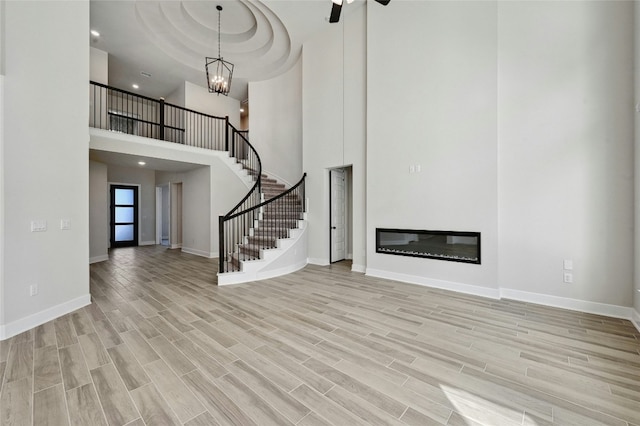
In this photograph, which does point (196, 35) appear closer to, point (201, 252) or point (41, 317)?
point (201, 252)

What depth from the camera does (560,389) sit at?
6.31 feet

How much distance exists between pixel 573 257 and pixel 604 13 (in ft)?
10.0

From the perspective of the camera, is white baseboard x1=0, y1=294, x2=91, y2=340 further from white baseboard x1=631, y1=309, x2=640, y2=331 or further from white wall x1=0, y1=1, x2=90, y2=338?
white baseboard x1=631, y1=309, x2=640, y2=331

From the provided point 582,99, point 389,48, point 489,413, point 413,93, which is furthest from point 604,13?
point 489,413

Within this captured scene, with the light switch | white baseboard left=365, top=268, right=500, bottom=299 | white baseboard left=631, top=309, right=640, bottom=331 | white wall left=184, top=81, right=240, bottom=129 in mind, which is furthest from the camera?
white wall left=184, top=81, right=240, bottom=129

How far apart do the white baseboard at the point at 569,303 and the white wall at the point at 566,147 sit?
64 mm

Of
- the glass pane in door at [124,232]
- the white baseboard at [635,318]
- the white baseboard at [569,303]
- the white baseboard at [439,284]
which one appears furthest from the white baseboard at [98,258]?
the white baseboard at [635,318]

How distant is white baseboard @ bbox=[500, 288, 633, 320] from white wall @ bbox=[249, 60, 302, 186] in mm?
→ 5429

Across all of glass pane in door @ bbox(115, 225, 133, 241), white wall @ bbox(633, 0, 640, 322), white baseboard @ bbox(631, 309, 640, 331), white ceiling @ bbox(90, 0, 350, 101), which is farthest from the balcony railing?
white baseboard @ bbox(631, 309, 640, 331)

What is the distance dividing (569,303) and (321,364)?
11.4ft

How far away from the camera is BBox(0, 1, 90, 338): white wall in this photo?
283 cm

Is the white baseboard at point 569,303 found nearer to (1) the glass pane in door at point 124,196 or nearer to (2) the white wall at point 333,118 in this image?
(2) the white wall at point 333,118

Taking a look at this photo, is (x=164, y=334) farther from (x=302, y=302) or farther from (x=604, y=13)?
(x=604, y=13)

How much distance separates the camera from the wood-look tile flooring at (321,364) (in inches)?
67.1
